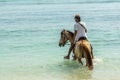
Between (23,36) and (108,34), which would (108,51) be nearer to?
(108,34)

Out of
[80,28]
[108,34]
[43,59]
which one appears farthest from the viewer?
[108,34]

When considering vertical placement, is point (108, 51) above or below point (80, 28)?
below

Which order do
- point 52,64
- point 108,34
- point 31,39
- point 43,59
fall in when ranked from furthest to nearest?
point 108,34 < point 31,39 < point 43,59 < point 52,64

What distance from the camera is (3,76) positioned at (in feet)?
40.2

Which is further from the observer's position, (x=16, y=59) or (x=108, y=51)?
(x=108, y=51)

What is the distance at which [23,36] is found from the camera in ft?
74.7

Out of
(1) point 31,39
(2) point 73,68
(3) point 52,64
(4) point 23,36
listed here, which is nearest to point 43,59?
(3) point 52,64

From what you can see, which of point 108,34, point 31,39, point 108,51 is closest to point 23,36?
point 31,39

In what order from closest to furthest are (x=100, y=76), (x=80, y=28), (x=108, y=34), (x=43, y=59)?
(x=100, y=76)
(x=80, y=28)
(x=43, y=59)
(x=108, y=34)

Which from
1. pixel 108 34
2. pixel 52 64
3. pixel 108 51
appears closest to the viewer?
pixel 52 64

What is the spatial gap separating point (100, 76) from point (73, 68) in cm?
149

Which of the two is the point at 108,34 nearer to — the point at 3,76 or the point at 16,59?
the point at 16,59

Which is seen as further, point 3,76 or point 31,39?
point 31,39

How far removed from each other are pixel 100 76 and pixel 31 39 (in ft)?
32.3
